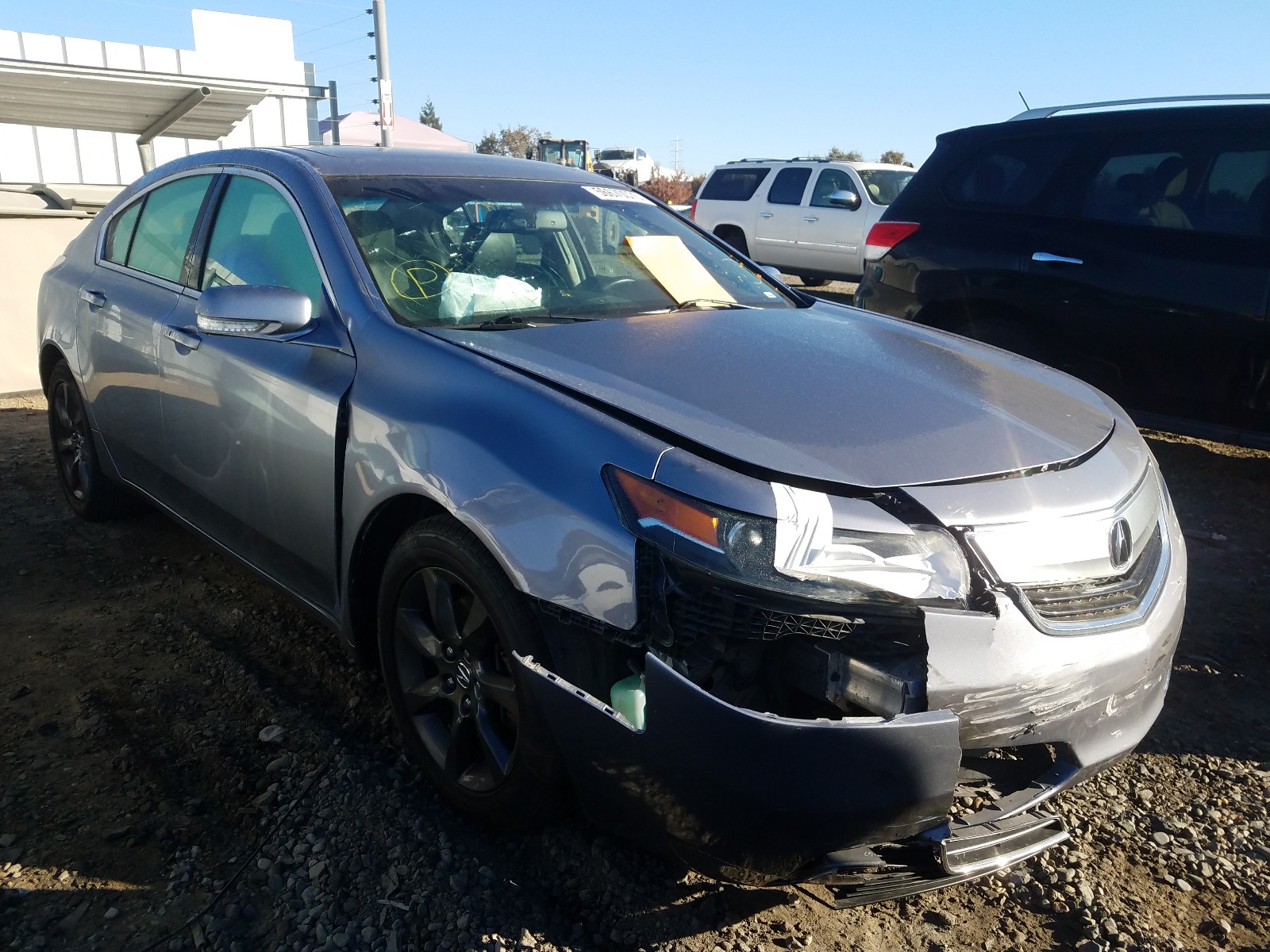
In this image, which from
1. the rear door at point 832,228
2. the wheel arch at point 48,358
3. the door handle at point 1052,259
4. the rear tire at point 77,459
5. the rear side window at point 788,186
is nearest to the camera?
the rear tire at point 77,459

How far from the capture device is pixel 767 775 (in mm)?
1766

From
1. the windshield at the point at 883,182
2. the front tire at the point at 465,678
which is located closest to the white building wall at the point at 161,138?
the windshield at the point at 883,182

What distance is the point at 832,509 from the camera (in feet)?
6.24

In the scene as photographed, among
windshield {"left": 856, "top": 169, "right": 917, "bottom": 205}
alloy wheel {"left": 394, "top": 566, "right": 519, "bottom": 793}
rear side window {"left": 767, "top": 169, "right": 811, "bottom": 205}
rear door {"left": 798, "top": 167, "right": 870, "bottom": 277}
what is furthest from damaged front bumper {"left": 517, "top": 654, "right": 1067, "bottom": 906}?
rear side window {"left": 767, "top": 169, "right": 811, "bottom": 205}

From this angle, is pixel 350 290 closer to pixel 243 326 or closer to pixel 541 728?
pixel 243 326

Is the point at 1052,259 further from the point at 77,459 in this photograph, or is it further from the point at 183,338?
the point at 77,459

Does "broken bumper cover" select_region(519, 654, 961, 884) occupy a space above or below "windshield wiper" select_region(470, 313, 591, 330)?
below

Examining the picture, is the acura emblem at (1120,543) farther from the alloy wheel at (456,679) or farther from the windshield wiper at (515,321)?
the windshield wiper at (515,321)

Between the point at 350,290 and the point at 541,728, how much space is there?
137 centimetres

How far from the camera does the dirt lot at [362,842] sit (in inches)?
86.3

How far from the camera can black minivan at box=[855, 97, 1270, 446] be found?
15.0 ft

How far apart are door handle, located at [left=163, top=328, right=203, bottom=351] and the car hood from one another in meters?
1.13

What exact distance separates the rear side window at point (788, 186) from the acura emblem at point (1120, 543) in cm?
1253

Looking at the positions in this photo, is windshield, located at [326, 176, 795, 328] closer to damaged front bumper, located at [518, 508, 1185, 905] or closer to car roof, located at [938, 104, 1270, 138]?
damaged front bumper, located at [518, 508, 1185, 905]
